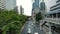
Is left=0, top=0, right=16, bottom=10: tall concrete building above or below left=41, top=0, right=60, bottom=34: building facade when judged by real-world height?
above

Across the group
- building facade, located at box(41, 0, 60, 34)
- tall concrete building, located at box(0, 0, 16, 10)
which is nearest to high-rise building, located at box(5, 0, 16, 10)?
tall concrete building, located at box(0, 0, 16, 10)

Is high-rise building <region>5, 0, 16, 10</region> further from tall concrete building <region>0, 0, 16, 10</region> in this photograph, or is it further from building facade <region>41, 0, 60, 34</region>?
building facade <region>41, 0, 60, 34</region>

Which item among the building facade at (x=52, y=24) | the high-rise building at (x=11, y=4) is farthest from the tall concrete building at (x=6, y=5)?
the building facade at (x=52, y=24)

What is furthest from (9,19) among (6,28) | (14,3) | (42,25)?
(14,3)

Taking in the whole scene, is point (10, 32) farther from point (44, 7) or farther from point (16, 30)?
point (44, 7)

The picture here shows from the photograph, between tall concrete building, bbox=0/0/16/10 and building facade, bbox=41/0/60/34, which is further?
tall concrete building, bbox=0/0/16/10

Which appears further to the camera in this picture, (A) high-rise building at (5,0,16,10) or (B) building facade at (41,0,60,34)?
(A) high-rise building at (5,0,16,10)

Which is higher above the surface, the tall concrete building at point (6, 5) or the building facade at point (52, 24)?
the tall concrete building at point (6, 5)

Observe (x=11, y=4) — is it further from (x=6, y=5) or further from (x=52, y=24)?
(x=52, y=24)

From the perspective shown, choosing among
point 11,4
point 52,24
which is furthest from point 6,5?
point 52,24

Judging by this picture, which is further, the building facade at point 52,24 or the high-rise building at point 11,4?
the high-rise building at point 11,4

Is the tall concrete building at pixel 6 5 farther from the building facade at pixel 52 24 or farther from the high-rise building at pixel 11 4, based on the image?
the building facade at pixel 52 24
